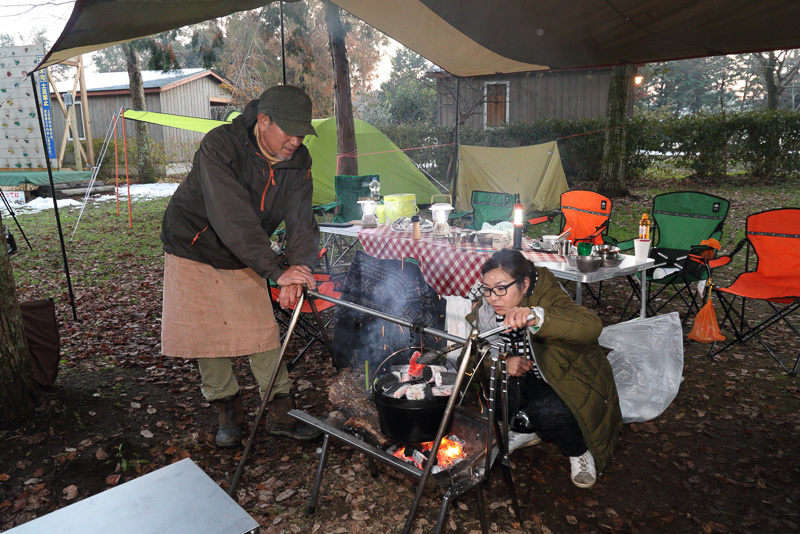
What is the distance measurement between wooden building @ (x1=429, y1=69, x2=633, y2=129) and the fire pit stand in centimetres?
1463

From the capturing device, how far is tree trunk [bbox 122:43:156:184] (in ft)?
49.8

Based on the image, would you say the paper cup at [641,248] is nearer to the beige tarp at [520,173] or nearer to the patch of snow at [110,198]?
the beige tarp at [520,173]

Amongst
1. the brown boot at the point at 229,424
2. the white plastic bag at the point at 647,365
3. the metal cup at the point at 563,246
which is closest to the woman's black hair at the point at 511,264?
the white plastic bag at the point at 647,365

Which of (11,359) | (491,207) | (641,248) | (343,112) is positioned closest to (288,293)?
(11,359)

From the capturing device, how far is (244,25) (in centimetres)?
2153

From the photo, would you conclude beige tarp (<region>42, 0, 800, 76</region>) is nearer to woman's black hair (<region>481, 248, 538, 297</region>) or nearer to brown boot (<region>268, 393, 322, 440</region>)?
woman's black hair (<region>481, 248, 538, 297</region>)

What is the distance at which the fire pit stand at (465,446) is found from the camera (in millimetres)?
1867

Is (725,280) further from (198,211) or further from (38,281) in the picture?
(38,281)

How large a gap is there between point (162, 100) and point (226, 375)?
21.5 m

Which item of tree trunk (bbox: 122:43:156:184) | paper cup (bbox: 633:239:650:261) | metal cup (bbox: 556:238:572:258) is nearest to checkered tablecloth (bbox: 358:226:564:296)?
metal cup (bbox: 556:238:572:258)

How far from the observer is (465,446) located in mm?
2568

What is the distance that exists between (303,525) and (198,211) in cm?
162

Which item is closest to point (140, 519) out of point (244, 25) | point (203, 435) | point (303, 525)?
point (303, 525)

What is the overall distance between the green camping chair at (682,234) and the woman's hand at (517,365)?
2.45 meters
